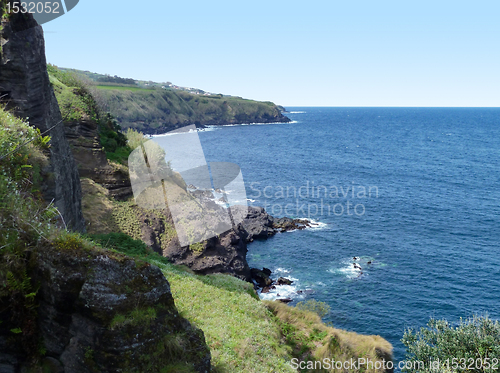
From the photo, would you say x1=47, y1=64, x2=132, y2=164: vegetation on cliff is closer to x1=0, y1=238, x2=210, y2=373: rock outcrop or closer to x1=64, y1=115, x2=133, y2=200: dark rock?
x1=64, y1=115, x2=133, y2=200: dark rock

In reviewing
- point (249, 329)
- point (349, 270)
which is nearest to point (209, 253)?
point (249, 329)

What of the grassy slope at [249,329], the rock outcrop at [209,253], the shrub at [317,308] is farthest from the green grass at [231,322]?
the shrub at [317,308]

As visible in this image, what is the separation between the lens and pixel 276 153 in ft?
390

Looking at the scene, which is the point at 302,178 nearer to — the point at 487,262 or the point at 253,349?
the point at 487,262

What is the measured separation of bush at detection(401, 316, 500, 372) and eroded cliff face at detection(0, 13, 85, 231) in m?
18.9

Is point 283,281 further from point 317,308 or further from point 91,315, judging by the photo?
point 91,315

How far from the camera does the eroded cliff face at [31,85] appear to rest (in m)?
14.0

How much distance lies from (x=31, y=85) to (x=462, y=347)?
77.9 feet

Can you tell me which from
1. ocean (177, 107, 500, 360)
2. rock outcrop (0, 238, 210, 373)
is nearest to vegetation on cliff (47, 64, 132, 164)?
rock outcrop (0, 238, 210, 373)

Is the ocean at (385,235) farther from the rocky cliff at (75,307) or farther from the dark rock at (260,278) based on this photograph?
the rocky cliff at (75,307)

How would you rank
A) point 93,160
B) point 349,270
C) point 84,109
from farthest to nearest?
point 349,270 → point 93,160 → point 84,109

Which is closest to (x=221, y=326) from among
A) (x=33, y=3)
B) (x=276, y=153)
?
(x=33, y=3)

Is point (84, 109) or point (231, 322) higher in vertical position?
point (84, 109)

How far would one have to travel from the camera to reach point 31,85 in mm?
14852
